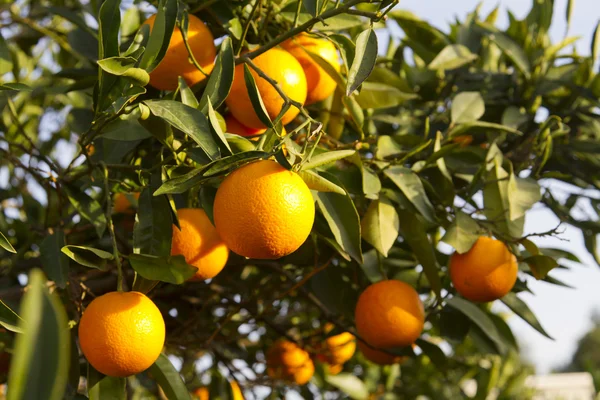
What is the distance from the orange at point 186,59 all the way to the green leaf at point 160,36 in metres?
0.10

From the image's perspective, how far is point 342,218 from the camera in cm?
96

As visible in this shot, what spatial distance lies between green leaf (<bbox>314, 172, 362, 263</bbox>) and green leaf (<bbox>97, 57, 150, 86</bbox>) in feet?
0.98

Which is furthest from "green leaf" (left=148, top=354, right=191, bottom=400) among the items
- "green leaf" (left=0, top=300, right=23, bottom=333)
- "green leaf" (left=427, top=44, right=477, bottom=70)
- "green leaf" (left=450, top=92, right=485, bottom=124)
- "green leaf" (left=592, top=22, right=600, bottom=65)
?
"green leaf" (left=592, top=22, right=600, bottom=65)

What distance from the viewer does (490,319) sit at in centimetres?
144

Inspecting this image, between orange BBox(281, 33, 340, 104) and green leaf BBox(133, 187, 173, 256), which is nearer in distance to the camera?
green leaf BBox(133, 187, 173, 256)

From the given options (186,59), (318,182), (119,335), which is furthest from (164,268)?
(186,59)

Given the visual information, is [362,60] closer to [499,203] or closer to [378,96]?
[378,96]

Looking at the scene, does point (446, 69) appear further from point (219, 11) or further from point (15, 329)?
point (15, 329)

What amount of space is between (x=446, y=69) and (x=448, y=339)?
588mm

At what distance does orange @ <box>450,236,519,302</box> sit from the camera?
3.58 feet

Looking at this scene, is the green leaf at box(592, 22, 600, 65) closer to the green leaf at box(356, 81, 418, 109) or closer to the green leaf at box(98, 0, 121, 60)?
the green leaf at box(356, 81, 418, 109)

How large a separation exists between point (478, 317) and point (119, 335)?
80 cm

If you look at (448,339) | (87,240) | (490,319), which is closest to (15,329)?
(87,240)

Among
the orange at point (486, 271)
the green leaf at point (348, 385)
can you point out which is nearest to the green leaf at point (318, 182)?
the orange at point (486, 271)
